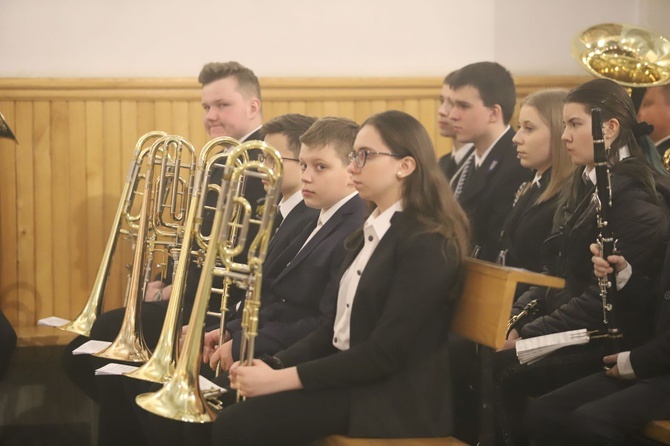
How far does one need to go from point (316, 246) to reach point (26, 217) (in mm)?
2791

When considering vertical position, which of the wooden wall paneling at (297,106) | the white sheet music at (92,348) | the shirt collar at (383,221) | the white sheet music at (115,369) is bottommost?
the white sheet music at (92,348)

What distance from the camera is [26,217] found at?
5484 millimetres

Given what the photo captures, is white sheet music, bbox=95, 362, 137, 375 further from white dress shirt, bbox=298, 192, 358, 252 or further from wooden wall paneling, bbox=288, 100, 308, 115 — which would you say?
wooden wall paneling, bbox=288, 100, 308, 115

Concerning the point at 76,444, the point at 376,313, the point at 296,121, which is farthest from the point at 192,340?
the point at 76,444

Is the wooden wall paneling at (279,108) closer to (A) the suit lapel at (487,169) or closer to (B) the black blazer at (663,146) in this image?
(A) the suit lapel at (487,169)

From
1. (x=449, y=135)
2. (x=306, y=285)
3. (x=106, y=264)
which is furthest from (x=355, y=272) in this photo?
(x=449, y=135)

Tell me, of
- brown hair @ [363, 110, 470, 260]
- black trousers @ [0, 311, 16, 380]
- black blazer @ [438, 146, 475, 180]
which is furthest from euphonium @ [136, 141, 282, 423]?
black blazer @ [438, 146, 475, 180]

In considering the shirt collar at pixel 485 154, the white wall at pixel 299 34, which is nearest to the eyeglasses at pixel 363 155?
the shirt collar at pixel 485 154

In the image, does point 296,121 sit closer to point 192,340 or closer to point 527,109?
point 527,109

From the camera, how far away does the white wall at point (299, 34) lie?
5484mm

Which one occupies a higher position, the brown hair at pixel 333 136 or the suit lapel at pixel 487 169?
the brown hair at pixel 333 136

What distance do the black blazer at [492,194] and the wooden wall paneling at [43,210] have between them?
2.50 metres

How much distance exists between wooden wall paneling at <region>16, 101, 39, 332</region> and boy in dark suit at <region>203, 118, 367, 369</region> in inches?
97.6

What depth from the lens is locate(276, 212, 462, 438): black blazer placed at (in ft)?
8.44
